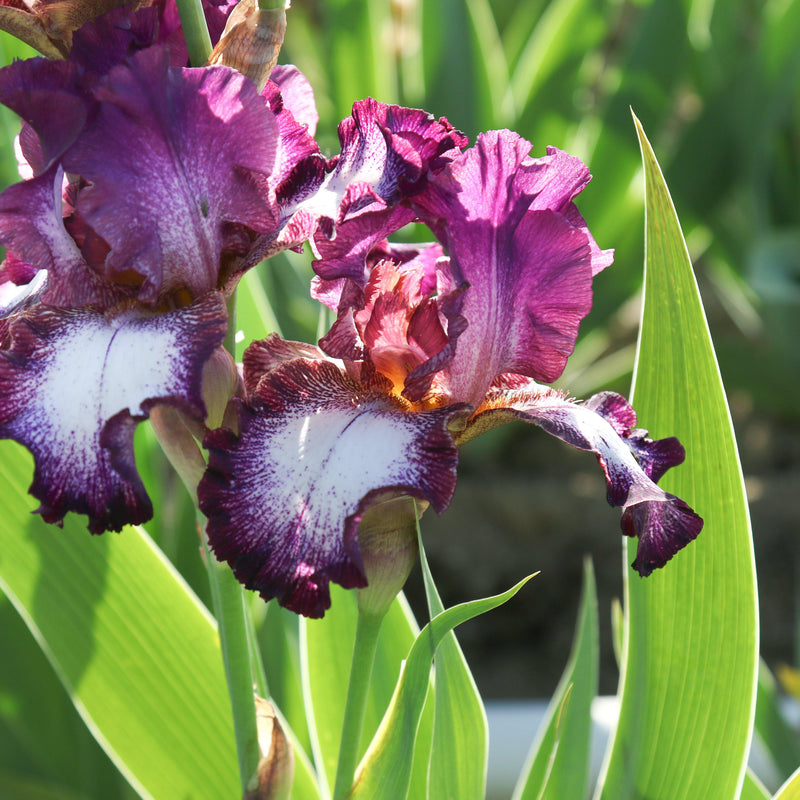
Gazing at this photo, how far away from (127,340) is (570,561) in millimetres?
1355

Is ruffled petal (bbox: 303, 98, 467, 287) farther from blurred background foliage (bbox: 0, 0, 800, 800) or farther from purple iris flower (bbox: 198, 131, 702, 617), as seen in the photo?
blurred background foliage (bbox: 0, 0, 800, 800)

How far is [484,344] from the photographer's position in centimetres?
38

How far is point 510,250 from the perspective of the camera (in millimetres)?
378

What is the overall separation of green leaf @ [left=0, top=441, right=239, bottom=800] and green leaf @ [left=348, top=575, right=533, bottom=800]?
0.19 metres

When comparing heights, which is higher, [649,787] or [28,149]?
Result: [28,149]

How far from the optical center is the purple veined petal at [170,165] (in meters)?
0.33

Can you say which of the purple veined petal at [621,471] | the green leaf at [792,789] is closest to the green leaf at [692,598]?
the green leaf at [792,789]

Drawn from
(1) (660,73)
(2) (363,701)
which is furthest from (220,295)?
Answer: (1) (660,73)

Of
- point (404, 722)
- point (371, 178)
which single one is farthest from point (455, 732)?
point (371, 178)

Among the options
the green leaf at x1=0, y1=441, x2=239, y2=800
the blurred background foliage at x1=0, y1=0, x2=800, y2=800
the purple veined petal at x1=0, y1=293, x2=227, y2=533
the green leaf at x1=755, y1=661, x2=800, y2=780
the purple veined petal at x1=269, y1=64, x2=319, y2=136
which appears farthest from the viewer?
the blurred background foliage at x1=0, y1=0, x2=800, y2=800

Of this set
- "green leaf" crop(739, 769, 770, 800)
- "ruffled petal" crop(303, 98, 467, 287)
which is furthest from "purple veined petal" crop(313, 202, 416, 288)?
"green leaf" crop(739, 769, 770, 800)

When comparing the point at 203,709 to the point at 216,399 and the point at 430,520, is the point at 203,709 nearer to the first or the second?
the point at 216,399

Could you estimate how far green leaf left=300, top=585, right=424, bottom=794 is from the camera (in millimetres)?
644

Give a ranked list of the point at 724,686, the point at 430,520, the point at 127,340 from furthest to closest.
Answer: the point at 430,520, the point at 724,686, the point at 127,340
